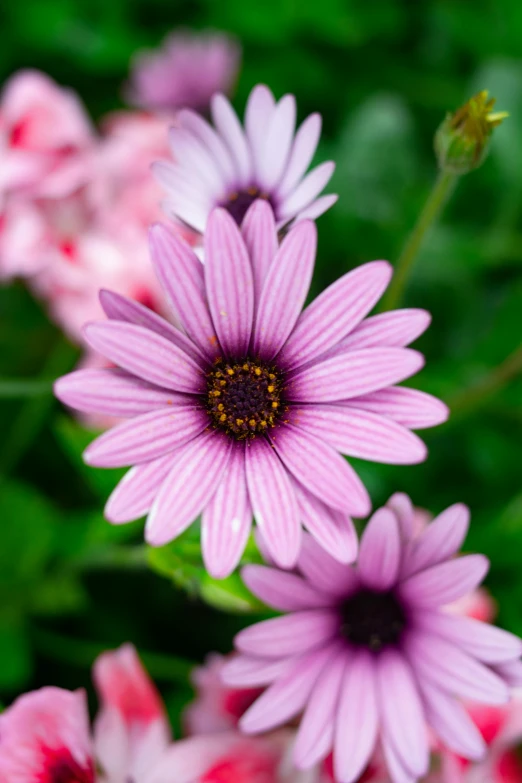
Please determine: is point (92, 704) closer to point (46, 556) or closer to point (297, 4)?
point (46, 556)

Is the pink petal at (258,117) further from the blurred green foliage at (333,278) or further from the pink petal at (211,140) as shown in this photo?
the blurred green foliage at (333,278)

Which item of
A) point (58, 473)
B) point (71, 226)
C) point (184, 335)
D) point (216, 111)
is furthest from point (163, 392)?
point (58, 473)

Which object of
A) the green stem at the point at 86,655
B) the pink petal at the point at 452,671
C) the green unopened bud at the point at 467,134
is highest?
the green unopened bud at the point at 467,134

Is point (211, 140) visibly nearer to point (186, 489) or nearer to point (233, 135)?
point (233, 135)

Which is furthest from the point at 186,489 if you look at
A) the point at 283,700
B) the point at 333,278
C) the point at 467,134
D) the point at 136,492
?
the point at 333,278

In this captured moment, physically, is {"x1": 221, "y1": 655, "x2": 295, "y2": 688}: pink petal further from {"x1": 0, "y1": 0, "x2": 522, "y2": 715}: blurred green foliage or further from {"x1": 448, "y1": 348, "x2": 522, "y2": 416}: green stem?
{"x1": 448, "y1": 348, "x2": 522, "y2": 416}: green stem

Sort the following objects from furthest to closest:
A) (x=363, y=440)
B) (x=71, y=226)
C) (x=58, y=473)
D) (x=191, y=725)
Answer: (x=58, y=473) → (x=71, y=226) → (x=191, y=725) → (x=363, y=440)

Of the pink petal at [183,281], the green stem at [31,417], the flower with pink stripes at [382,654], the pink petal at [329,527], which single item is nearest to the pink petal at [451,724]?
the flower with pink stripes at [382,654]
